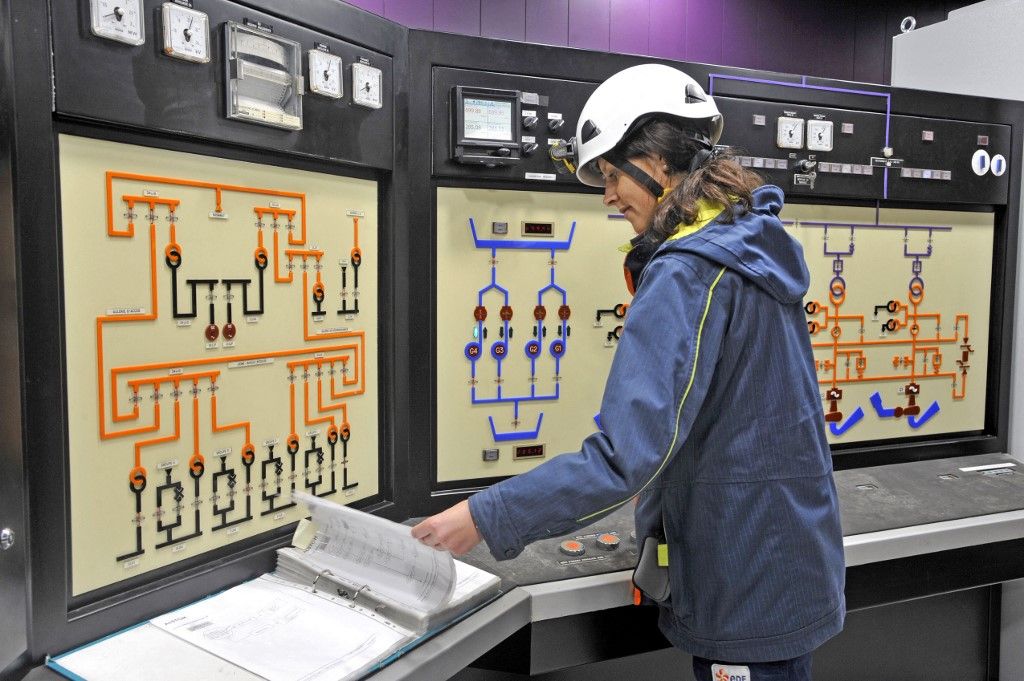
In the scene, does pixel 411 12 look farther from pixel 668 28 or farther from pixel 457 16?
pixel 668 28

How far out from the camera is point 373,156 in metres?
1.77

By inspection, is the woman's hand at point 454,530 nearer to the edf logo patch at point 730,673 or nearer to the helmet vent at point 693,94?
the edf logo patch at point 730,673

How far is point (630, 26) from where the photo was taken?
3338 mm

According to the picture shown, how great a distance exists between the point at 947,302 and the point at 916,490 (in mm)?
733

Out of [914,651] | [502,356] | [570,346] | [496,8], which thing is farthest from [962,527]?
[496,8]

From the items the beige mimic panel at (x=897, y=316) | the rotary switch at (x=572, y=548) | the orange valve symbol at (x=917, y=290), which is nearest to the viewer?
the rotary switch at (x=572, y=548)

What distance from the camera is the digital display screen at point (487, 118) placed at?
6.30 feet

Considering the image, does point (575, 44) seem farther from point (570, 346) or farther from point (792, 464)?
point (792, 464)

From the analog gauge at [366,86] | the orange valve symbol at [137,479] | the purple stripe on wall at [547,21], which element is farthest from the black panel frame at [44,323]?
the purple stripe on wall at [547,21]

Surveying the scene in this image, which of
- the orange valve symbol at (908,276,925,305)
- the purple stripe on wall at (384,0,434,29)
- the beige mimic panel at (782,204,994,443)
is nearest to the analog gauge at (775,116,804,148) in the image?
the beige mimic panel at (782,204,994,443)

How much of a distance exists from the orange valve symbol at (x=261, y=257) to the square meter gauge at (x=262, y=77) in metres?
0.25

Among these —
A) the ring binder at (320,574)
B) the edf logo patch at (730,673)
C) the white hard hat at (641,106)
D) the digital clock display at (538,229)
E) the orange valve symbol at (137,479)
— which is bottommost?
the edf logo patch at (730,673)

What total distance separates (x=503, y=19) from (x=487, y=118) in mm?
1394

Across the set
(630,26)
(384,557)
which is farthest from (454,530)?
(630,26)
